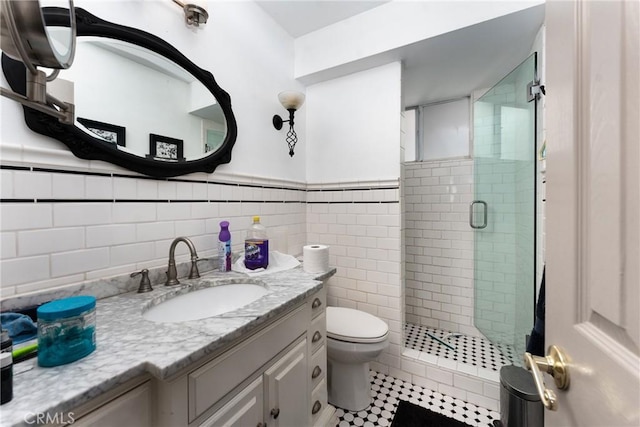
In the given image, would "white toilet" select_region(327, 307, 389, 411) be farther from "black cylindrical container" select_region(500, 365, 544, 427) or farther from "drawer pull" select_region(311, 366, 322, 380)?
"black cylindrical container" select_region(500, 365, 544, 427)

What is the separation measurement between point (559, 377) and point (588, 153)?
39 cm

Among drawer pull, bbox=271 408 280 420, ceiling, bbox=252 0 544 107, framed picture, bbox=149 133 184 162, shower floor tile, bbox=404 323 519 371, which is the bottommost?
shower floor tile, bbox=404 323 519 371

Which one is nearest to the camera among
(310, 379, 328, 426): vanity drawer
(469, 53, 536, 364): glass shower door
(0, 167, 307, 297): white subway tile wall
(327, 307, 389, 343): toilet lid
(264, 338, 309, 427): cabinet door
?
(0, 167, 307, 297): white subway tile wall

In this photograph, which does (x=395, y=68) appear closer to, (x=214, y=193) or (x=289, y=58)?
(x=289, y=58)

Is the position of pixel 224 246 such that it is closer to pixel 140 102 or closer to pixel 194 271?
pixel 194 271

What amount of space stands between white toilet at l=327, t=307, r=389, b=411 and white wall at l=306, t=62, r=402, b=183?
1.02 meters

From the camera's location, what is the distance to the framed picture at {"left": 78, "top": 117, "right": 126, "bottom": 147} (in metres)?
0.95

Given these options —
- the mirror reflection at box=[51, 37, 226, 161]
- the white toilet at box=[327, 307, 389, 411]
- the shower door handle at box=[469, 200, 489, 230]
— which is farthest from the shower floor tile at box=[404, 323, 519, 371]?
the mirror reflection at box=[51, 37, 226, 161]

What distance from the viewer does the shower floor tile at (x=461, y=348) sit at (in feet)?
6.25

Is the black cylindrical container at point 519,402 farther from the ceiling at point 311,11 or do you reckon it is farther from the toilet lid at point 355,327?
the ceiling at point 311,11

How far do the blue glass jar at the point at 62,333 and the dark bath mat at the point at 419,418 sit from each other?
1.56 m

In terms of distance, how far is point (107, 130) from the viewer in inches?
39.5

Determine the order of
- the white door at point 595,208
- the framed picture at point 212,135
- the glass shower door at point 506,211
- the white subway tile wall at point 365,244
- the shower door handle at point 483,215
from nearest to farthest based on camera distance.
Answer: the white door at point 595,208
the framed picture at point 212,135
the glass shower door at point 506,211
the white subway tile wall at point 365,244
the shower door handle at point 483,215

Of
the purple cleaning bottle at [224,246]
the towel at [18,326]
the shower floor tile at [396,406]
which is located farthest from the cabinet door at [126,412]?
the shower floor tile at [396,406]
